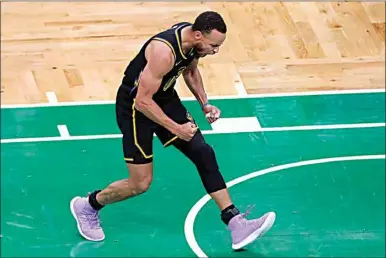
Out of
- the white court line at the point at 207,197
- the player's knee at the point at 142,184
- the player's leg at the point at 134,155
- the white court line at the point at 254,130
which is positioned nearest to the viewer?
the player's leg at the point at 134,155

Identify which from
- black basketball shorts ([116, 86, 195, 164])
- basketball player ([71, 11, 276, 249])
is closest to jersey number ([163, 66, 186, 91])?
basketball player ([71, 11, 276, 249])

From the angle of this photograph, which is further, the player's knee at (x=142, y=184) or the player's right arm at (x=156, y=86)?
the player's knee at (x=142, y=184)

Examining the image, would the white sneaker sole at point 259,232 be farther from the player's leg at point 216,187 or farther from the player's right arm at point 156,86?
the player's right arm at point 156,86

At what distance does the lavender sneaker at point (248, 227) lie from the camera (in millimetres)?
7234

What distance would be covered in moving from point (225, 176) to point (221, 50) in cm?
286

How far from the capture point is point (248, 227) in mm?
7336

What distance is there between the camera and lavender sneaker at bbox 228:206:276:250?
723 cm

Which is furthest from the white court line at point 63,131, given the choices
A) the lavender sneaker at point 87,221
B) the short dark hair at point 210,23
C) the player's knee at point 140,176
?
the short dark hair at point 210,23

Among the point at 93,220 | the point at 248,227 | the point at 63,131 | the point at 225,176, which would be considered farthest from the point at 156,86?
the point at 63,131

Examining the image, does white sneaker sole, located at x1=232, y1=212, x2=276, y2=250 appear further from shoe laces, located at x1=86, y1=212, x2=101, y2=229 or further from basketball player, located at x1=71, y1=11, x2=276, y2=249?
shoe laces, located at x1=86, y1=212, x2=101, y2=229

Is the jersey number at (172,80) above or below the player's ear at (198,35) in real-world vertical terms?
below

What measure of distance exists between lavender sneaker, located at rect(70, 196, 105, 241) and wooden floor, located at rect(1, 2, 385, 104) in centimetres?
252

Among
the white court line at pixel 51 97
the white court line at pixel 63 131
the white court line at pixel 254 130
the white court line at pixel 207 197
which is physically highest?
the white court line at pixel 207 197

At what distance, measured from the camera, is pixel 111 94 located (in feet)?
33.9
